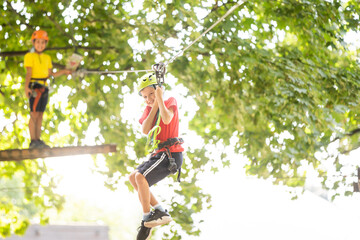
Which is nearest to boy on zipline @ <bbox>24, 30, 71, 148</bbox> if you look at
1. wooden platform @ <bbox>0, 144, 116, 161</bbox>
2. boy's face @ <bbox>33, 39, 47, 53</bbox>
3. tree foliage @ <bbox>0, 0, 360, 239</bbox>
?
boy's face @ <bbox>33, 39, 47, 53</bbox>

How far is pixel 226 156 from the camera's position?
10227 mm

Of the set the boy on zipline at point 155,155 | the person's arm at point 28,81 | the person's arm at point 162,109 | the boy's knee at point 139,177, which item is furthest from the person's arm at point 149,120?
the person's arm at point 28,81

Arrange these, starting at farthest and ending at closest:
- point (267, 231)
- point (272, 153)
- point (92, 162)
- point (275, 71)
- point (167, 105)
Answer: point (267, 231)
point (92, 162)
point (272, 153)
point (275, 71)
point (167, 105)

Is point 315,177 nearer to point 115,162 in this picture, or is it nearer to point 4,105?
point 115,162

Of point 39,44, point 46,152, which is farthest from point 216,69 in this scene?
point 46,152

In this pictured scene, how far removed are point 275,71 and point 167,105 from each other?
420 cm

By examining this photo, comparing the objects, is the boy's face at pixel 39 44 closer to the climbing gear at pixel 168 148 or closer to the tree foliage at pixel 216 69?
the climbing gear at pixel 168 148

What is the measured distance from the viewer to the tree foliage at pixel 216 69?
325 inches

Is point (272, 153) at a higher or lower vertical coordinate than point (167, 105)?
higher

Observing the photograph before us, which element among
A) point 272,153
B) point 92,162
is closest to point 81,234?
point 92,162

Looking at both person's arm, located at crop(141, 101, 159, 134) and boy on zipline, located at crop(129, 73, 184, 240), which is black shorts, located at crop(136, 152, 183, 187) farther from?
person's arm, located at crop(141, 101, 159, 134)

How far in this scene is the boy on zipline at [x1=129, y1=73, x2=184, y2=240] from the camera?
4.47m

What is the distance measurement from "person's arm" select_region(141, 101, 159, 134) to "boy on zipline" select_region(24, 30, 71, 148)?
138 centimetres

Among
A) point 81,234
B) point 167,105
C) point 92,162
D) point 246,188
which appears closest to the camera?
point 167,105
